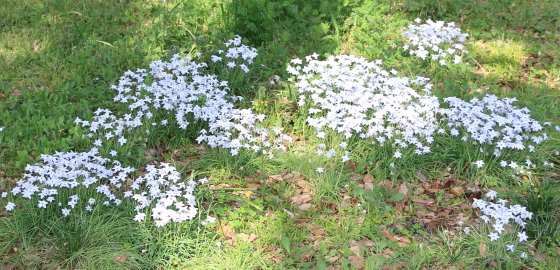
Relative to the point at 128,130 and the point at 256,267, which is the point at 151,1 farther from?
the point at 256,267

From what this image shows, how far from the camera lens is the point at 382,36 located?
269 inches

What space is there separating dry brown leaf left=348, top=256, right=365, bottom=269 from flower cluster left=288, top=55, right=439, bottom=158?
1.27m

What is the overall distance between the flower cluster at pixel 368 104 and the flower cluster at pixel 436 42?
499 mm

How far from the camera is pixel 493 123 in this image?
4.82m

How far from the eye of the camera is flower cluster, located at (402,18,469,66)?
6047 mm

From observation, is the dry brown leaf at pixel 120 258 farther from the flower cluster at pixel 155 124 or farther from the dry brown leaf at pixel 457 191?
the dry brown leaf at pixel 457 191

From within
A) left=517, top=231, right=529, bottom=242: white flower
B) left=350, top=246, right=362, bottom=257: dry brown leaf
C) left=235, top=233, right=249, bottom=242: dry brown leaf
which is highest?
left=517, top=231, right=529, bottom=242: white flower

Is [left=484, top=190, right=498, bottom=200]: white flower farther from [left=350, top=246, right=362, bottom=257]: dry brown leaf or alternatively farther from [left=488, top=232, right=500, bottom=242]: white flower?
[left=350, top=246, right=362, bottom=257]: dry brown leaf

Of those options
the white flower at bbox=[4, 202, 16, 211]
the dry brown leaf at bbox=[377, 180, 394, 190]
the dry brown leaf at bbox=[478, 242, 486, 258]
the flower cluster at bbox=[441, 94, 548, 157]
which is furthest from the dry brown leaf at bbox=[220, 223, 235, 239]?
the flower cluster at bbox=[441, 94, 548, 157]

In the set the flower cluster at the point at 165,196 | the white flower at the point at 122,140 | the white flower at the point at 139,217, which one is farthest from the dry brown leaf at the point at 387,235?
the white flower at the point at 122,140

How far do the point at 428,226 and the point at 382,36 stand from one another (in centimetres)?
332

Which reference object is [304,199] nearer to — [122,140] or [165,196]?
[165,196]

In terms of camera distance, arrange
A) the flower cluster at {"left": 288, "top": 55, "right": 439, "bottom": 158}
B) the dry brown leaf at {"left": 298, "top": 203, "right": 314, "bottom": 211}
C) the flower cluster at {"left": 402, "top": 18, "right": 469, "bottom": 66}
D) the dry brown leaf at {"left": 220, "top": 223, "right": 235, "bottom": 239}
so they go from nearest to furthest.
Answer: the dry brown leaf at {"left": 220, "top": 223, "right": 235, "bottom": 239}
the dry brown leaf at {"left": 298, "top": 203, "right": 314, "bottom": 211}
the flower cluster at {"left": 288, "top": 55, "right": 439, "bottom": 158}
the flower cluster at {"left": 402, "top": 18, "right": 469, "bottom": 66}

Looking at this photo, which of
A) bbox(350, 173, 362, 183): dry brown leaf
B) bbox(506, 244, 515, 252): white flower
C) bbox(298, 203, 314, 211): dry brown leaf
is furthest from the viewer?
bbox(350, 173, 362, 183): dry brown leaf
